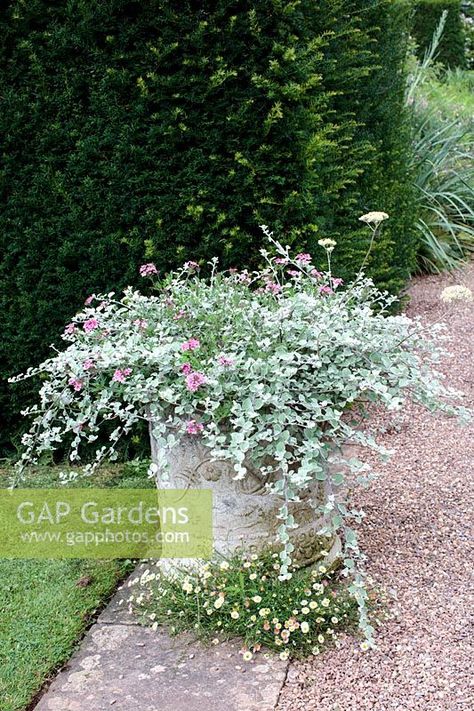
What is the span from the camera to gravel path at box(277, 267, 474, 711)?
237 cm

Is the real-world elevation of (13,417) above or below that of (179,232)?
A: below

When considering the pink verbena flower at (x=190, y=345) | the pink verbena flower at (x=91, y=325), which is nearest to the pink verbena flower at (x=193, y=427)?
the pink verbena flower at (x=190, y=345)

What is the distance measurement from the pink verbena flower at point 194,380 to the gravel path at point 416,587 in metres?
0.91

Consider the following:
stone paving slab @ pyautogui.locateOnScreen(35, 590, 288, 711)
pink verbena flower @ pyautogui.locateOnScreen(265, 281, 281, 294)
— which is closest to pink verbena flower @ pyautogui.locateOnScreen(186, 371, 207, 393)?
pink verbena flower @ pyautogui.locateOnScreen(265, 281, 281, 294)

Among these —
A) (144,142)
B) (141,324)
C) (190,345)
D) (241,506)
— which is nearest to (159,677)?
(241,506)

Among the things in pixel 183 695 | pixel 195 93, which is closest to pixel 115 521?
pixel 183 695

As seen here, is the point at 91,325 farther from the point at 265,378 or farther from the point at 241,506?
the point at 241,506

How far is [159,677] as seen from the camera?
2504mm

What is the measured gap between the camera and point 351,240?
14.9 feet

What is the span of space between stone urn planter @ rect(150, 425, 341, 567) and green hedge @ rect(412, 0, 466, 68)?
12.2m

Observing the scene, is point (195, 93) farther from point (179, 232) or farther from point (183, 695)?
point (183, 695)

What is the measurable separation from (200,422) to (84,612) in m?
0.85

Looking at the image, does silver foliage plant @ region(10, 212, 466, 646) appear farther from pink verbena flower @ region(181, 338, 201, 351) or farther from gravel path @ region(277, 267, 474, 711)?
gravel path @ region(277, 267, 474, 711)

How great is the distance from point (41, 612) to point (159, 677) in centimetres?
62
